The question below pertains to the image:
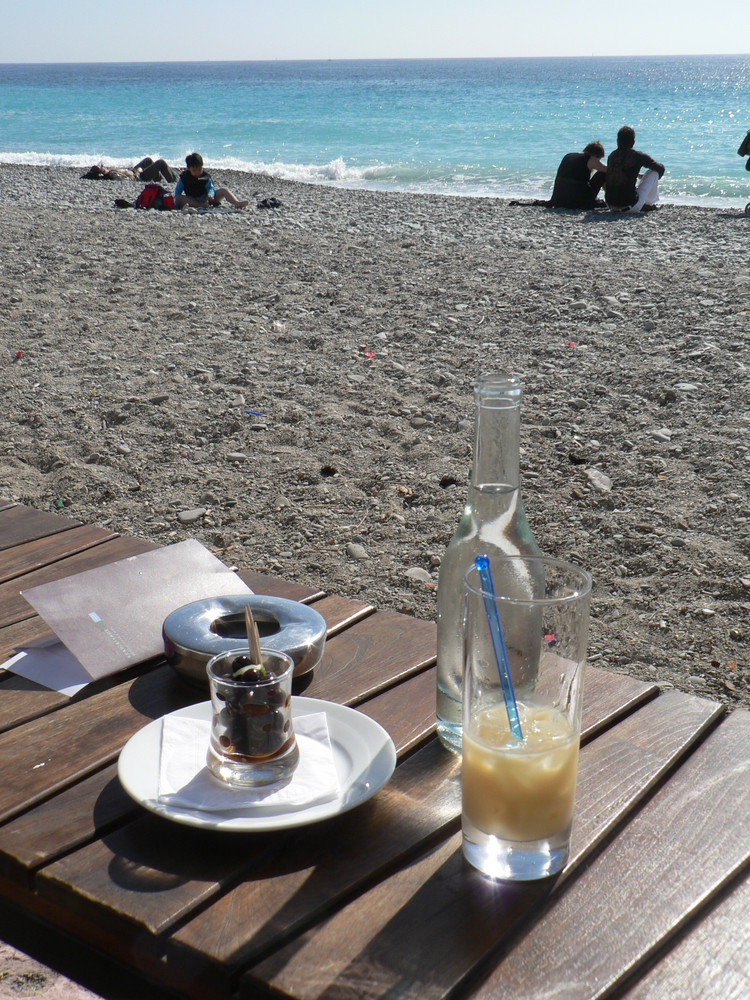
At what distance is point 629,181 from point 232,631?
11633mm

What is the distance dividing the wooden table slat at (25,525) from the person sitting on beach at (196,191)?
1049 centimetres

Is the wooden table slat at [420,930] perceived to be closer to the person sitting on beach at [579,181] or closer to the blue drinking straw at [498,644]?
the blue drinking straw at [498,644]

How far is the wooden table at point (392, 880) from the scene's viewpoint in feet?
2.93

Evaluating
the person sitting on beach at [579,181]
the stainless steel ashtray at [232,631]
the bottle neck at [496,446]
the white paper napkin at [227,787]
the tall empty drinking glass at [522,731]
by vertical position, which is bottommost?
the person sitting on beach at [579,181]

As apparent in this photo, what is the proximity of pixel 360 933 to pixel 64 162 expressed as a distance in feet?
96.7

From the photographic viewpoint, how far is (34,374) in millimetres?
5527

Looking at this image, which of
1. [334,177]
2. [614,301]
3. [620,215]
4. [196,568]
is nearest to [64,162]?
[334,177]

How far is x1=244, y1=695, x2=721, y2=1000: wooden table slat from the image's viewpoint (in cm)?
87

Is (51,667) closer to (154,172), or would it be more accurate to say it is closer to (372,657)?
(372,657)

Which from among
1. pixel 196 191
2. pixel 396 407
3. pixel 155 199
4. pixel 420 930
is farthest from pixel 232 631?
pixel 196 191

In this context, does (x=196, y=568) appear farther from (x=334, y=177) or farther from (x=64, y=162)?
(x=64, y=162)

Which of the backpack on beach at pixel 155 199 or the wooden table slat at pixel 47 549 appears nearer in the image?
the wooden table slat at pixel 47 549

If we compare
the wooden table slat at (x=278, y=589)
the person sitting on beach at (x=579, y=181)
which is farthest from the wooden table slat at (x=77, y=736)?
the person sitting on beach at (x=579, y=181)

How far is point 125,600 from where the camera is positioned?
1550mm
